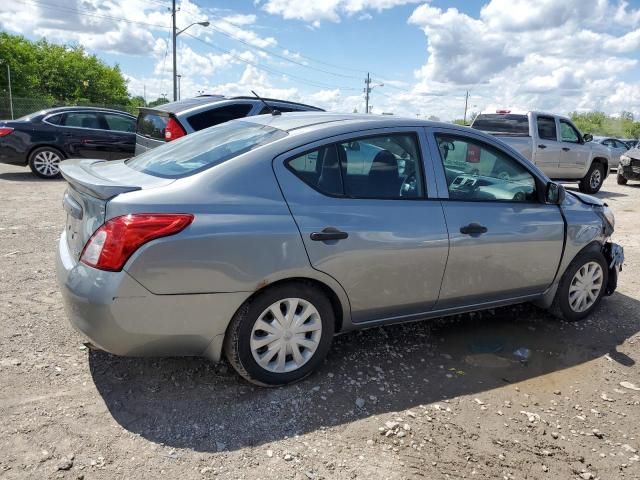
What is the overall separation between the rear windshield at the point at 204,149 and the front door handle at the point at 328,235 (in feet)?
2.09

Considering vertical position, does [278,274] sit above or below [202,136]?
below

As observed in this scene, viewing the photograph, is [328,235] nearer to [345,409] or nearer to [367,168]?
[367,168]

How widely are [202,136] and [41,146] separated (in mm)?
8656

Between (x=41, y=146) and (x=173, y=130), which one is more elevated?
(x=173, y=130)

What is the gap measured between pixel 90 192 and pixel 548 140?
11745 mm

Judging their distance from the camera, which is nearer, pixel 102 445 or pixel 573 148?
pixel 102 445

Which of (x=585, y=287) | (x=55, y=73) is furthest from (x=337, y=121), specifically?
(x=55, y=73)

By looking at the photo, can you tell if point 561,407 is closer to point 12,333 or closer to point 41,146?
point 12,333

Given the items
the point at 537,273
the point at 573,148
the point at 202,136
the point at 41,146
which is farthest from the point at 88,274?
the point at 573,148

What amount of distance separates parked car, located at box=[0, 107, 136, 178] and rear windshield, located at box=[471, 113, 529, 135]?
7.97m

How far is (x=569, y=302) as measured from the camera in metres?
4.41

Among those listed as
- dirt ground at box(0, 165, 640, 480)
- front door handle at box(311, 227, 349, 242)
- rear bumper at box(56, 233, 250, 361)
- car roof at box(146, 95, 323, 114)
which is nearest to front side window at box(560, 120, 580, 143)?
car roof at box(146, 95, 323, 114)

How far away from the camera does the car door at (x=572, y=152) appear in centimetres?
1264

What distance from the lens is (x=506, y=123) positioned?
12.1 meters
